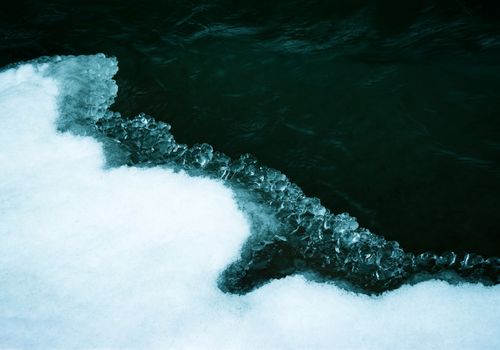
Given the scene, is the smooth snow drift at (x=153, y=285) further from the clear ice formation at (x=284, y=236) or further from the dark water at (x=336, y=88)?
the dark water at (x=336, y=88)

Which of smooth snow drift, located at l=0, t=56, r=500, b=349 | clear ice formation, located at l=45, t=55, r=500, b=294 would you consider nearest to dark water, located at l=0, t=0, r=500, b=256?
clear ice formation, located at l=45, t=55, r=500, b=294

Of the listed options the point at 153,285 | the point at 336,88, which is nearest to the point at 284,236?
the point at 153,285

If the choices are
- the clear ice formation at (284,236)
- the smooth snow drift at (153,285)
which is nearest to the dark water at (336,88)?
the clear ice formation at (284,236)

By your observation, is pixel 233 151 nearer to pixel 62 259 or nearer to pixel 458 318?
pixel 62 259

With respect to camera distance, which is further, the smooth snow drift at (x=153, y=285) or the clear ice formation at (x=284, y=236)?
the clear ice formation at (x=284, y=236)

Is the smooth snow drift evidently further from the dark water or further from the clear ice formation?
the dark water

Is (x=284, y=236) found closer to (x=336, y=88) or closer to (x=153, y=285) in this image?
(x=153, y=285)
